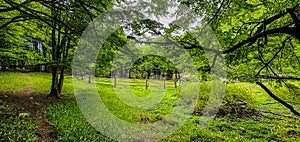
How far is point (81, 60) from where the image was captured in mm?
10602

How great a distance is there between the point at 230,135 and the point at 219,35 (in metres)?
4.65

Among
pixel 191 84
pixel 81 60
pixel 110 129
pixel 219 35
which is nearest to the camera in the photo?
pixel 219 35

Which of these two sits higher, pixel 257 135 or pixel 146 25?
pixel 146 25

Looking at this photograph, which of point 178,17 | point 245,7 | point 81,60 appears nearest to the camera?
point 245,7

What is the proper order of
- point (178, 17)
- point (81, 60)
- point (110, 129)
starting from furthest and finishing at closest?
point (81, 60) < point (110, 129) < point (178, 17)

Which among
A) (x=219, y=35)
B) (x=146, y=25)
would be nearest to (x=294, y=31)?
(x=219, y=35)

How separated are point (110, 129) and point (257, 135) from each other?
568 centimetres

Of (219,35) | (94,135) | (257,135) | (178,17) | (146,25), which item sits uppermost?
(178,17)

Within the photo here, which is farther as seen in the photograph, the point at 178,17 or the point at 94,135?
the point at 94,135

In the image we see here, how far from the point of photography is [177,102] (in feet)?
46.7

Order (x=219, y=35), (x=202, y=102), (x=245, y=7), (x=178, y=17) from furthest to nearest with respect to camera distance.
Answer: (x=202, y=102) → (x=178, y=17) → (x=219, y=35) → (x=245, y=7)

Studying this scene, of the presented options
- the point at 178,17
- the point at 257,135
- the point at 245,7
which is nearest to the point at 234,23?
the point at 245,7

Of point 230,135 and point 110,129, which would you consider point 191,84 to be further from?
point 110,129

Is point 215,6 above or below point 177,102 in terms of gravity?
above
